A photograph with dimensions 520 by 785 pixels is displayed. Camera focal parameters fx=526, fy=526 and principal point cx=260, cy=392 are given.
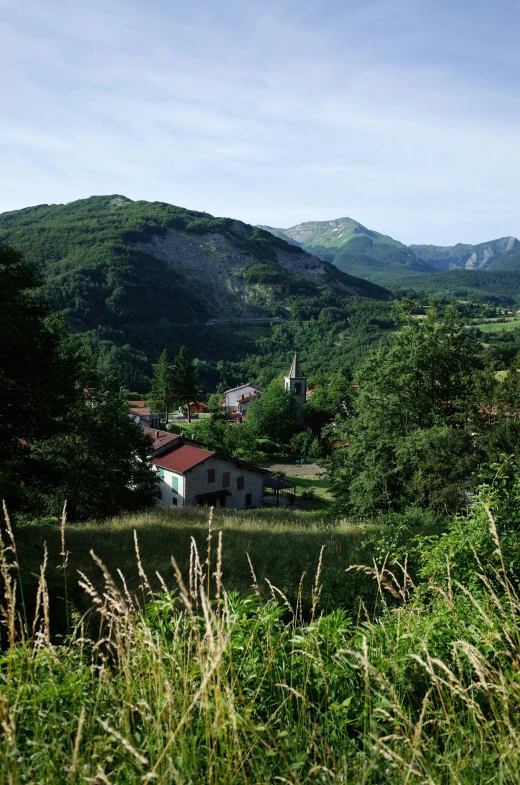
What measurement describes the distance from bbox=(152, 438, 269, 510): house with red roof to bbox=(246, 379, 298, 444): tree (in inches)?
941

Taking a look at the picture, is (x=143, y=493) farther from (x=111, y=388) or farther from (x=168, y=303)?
(x=168, y=303)

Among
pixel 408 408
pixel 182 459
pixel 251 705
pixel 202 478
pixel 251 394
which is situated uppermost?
pixel 251 705

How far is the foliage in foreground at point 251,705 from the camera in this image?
2338mm

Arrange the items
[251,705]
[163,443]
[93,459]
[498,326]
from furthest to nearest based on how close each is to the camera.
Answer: [498,326] → [163,443] → [93,459] → [251,705]

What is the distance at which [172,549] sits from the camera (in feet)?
35.8

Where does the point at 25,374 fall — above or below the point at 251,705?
above

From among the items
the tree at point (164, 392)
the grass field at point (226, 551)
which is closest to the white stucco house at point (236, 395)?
the tree at point (164, 392)

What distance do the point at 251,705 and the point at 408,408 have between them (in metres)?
20.0

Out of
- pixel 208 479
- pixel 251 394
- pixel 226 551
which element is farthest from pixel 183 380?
pixel 226 551

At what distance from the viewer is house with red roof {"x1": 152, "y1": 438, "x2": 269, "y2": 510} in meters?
37.0

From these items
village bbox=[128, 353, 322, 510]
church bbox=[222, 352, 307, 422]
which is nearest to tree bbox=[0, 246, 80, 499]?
village bbox=[128, 353, 322, 510]

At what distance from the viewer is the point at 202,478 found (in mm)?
37781

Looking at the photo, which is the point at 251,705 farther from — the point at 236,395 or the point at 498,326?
the point at 498,326

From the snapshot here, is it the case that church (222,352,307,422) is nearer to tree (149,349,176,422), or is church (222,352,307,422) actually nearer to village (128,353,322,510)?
tree (149,349,176,422)
